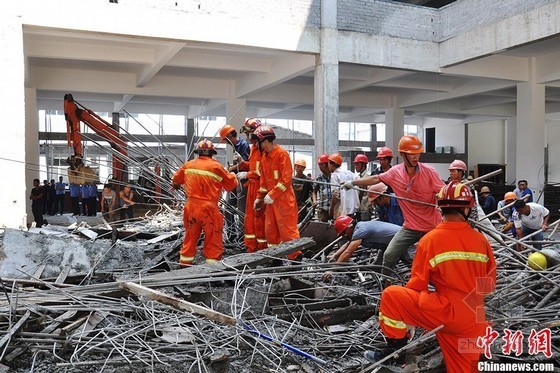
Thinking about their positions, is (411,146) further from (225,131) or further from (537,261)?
(225,131)

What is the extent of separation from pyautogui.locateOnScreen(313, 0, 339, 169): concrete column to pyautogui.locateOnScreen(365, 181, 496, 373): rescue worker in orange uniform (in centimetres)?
737

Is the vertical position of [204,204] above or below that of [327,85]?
below

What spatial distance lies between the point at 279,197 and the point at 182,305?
8.73 ft

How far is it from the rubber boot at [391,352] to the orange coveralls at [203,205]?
2.67 meters

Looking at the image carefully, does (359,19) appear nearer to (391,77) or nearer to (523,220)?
(391,77)

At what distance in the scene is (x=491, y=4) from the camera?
10633mm

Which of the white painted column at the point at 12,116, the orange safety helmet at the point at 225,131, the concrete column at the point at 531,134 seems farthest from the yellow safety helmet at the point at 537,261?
the concrete column at the point at 531,134

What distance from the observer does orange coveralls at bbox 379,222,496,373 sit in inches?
128

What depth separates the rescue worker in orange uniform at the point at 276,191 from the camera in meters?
6.14

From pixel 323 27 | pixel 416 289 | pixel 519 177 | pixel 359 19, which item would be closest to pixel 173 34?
pixel 323 27

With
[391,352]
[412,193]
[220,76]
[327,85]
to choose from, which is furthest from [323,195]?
[220,76]

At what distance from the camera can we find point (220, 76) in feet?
50.2

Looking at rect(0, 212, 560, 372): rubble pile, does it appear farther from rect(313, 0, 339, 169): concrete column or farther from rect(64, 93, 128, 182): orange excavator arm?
rect(313, 0, 339, 169): concrete column

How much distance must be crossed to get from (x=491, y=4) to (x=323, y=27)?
11.7 ft
